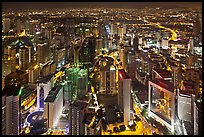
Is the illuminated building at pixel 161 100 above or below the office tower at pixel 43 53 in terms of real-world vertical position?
below

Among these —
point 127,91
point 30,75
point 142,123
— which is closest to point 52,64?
point 30,75

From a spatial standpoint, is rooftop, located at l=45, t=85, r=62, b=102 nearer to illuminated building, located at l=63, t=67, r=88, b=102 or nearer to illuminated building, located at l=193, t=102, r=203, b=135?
illuminated building, located at l=63, t=67, r=88, b=102

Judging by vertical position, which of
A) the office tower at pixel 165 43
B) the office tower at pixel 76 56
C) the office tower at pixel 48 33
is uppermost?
the office tower at pixel 48 33

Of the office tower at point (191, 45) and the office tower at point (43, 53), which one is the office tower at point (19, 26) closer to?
the office tower at point (43, 53)

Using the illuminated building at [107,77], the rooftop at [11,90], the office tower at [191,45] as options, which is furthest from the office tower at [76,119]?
the office tower at [191,45]

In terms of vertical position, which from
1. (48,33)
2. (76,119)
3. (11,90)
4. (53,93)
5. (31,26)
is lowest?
(76,119)

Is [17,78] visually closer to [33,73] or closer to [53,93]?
[33,73]

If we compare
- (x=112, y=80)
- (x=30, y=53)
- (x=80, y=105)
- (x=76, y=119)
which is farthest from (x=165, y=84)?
(x=30, y=53)
